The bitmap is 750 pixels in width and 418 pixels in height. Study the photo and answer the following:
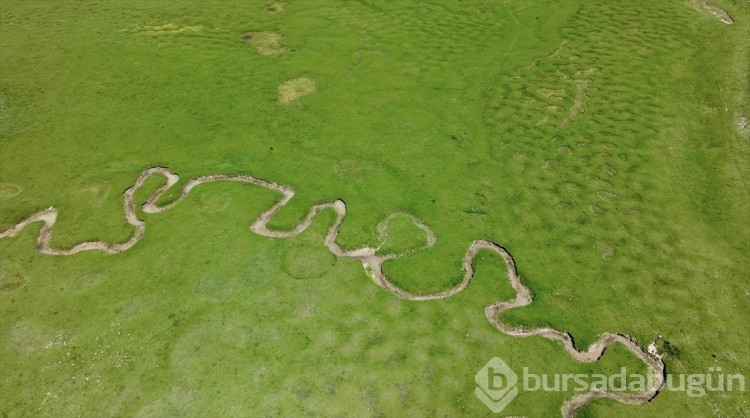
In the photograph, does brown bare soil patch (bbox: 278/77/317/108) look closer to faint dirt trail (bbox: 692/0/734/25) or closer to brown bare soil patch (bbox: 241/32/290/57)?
brown bare soil patch (bbox: 241/32/290/57)

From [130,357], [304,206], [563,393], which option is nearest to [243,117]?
[304,206]

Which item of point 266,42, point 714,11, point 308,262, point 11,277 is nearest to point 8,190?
point 11,277

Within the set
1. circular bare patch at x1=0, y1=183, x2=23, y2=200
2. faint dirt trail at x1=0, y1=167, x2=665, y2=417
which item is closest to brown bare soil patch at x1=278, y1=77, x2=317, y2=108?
faint dirt trail at x1=0, y1=167, x2=665, y2=417

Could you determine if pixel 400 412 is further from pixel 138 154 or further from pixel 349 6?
pixel 349 6

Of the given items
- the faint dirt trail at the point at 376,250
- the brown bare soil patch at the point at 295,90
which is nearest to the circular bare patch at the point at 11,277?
the faint dirt trail at the point at 376,250

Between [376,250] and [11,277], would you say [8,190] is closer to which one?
[11,277]

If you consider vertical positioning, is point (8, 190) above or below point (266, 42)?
below

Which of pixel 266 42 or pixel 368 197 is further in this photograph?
pixel 266 42
